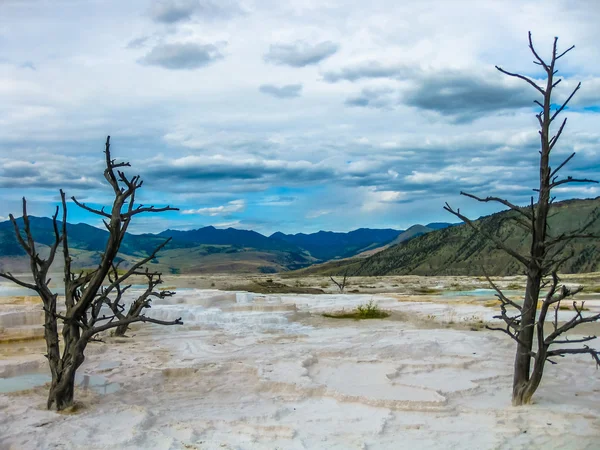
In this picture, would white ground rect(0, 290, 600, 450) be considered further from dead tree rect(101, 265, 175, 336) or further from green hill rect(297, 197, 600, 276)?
green hill rect(297, 197, 600, 276)

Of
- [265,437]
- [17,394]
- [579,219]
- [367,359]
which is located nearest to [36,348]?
[17,394]

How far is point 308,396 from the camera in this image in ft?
28.9

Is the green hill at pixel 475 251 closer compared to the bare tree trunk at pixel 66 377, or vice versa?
the bare tree trunk at pixel 66 377

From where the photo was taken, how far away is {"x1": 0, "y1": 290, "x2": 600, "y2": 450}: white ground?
6.64 m

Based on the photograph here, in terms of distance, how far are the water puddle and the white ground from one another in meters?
0.23

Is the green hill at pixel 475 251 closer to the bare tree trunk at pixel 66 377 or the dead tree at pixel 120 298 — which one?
the dead tree at pixel 120 298

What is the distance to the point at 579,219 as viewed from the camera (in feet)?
295

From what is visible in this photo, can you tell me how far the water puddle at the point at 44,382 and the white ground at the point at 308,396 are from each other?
229 millimetres

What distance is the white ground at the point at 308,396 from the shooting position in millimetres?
6645

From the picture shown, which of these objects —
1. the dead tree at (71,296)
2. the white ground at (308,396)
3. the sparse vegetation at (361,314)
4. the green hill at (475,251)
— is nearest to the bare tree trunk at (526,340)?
the white ground at (308,396)

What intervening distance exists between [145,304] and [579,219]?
88960 mm

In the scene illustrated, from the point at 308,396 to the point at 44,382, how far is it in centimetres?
457

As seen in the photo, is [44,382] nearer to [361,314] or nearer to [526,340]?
[526,340]

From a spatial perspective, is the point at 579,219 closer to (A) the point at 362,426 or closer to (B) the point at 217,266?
(A) the point at 362,426
